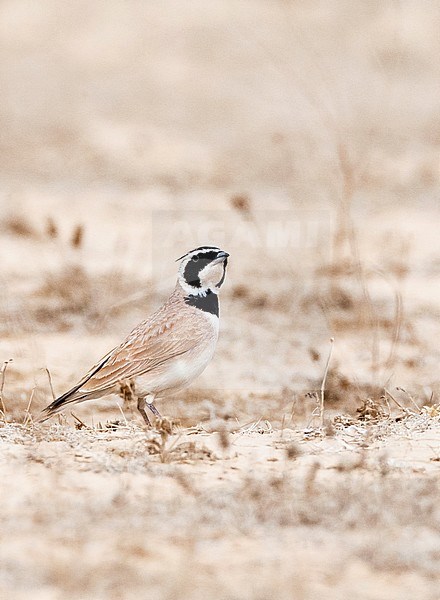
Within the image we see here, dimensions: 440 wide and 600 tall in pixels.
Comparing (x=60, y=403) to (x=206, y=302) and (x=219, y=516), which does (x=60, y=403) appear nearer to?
(x=206, y=302)

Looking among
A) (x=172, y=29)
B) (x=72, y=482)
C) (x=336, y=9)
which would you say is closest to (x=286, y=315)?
(x=72, y=482)

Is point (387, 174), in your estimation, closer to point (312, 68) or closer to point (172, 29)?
point (312, 68)

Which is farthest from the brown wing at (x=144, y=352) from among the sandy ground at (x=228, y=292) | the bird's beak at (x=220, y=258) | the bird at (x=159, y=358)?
the bird's beak at (x=220, y=258)

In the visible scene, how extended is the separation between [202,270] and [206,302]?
17 centimetres

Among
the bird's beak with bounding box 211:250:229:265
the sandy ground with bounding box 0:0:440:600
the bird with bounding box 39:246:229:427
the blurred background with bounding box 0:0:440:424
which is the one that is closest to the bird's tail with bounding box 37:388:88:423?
the bird with bounding box 39:246:229:427

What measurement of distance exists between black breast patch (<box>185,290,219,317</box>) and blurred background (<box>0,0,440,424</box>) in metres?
0.61

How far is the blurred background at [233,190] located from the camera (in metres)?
7.69

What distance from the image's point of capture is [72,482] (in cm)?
416

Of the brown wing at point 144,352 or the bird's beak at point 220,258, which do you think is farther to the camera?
the bird's beak at point 220,258

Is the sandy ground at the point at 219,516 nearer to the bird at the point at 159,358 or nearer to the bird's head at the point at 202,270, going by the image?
the bird at the point at 159,358

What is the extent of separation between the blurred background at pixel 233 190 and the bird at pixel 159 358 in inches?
21.2

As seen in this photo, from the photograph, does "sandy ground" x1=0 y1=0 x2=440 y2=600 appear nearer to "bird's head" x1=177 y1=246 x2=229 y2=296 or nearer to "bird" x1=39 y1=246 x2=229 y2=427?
"bird" x1=39 y1=246 x2=229 y2=427

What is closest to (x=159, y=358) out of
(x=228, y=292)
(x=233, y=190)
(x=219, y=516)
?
(x=219, y=516)

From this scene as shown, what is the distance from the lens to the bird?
5281 mm
